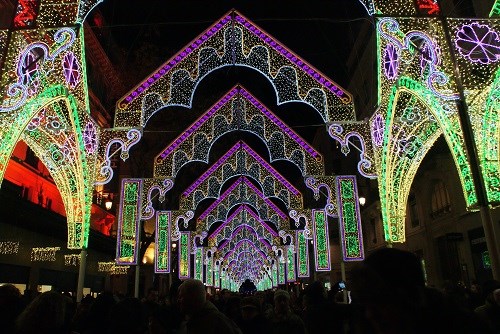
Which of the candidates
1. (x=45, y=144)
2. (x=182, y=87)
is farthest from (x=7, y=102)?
(x=182, y=87)

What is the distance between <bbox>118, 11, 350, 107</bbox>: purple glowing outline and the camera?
525 inches

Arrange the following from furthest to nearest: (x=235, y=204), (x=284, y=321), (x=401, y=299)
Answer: (x=235, y=204) < (x=284, y=321) < (x=401, y=299)

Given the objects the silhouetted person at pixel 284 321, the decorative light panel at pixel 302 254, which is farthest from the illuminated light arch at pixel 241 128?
the silhouetted person at pixel 284 321

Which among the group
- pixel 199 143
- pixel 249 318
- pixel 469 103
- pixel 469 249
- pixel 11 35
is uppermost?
pixel 199 143

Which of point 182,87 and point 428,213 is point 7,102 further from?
point 428,213

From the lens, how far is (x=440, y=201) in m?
22.4

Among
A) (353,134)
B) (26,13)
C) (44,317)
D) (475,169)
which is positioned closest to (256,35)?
(353,134)

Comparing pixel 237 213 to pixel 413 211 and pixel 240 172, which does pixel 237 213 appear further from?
pixel 413 211

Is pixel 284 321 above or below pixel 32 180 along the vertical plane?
below

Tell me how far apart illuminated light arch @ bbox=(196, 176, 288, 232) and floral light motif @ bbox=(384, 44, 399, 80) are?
20685 millimetres

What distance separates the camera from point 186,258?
25031 millimetres

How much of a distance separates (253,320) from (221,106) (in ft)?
45.6

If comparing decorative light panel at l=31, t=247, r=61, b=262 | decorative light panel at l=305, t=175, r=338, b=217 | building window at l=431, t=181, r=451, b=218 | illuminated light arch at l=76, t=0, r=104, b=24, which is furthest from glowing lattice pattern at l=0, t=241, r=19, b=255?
building window at l=431, t=181, r=451, b=218

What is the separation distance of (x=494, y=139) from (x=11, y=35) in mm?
8827
